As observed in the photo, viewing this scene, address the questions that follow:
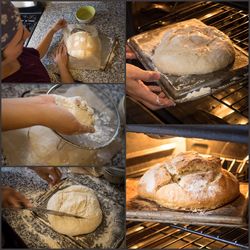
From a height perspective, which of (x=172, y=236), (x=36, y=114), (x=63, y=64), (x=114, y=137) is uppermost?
(x=63, y=64)

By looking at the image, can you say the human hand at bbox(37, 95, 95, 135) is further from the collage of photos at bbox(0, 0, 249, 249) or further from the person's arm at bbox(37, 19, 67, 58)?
the person's arm at bbox(37, 19, 67, 58)

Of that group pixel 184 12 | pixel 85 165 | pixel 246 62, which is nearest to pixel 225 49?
pixel 246 62

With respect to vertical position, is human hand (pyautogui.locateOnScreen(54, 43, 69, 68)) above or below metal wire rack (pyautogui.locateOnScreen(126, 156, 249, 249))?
above

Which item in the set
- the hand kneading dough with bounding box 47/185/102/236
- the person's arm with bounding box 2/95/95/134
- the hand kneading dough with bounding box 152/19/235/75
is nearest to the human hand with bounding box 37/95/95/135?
the person's arm with bounding box 2/95/95/134

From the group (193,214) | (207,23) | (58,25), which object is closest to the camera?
(193,214)

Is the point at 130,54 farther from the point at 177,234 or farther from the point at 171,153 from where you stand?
the point at 177,234

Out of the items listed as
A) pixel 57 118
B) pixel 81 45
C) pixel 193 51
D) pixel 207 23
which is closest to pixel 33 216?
pixel 57 118
